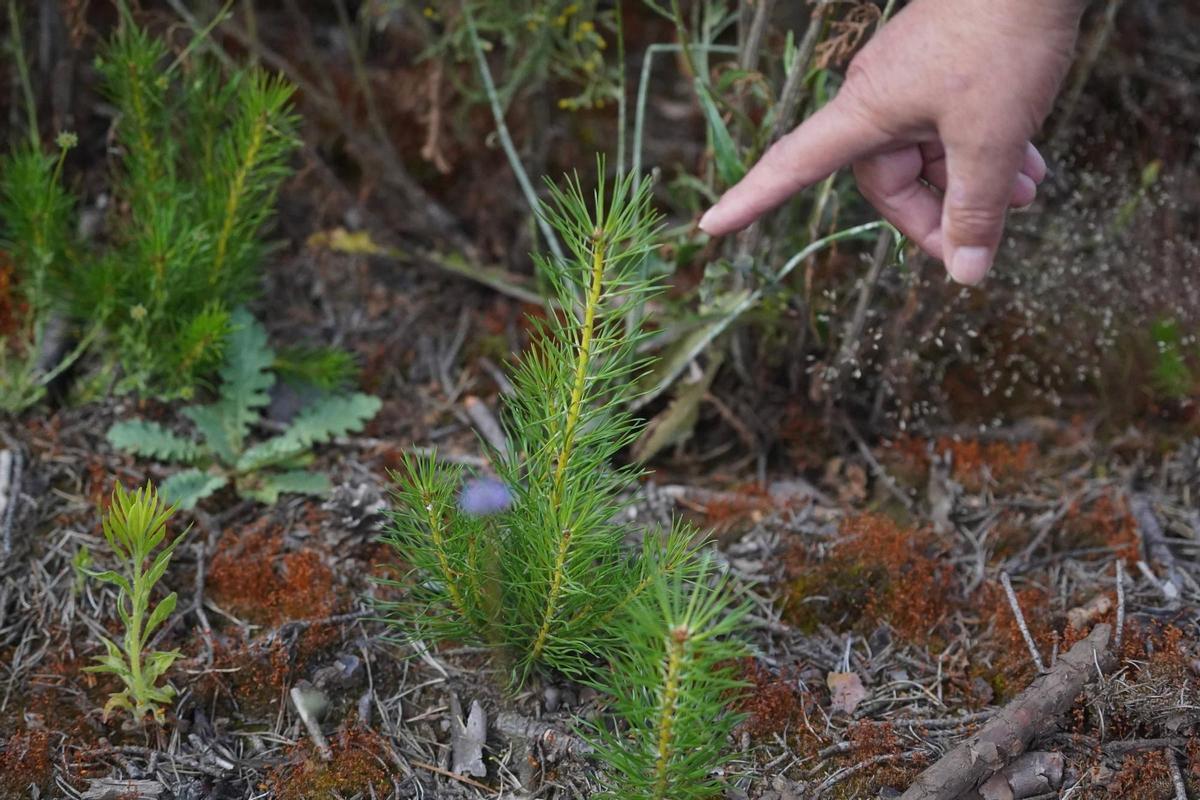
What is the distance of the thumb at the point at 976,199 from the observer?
162cm

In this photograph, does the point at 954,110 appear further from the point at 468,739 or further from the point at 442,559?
the point at 468,739

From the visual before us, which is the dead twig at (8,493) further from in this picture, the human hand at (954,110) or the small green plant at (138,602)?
the human hand at (954,110)

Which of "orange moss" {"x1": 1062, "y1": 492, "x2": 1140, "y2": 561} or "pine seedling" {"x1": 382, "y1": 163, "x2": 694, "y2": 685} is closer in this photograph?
"pine seedling" {"x1": 382, "y1": 163, "x2": 694, "y2": 685}

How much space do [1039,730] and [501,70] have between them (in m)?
2.72

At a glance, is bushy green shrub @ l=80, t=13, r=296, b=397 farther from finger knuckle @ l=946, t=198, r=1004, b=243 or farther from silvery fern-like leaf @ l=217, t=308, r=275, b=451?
finger knuckle @ l=946, t=198, r=1004, b=243

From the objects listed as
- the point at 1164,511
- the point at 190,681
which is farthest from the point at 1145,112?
the point at 190,681

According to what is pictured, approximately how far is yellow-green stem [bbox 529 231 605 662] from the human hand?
1.31 ft

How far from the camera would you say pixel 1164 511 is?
2641 mm

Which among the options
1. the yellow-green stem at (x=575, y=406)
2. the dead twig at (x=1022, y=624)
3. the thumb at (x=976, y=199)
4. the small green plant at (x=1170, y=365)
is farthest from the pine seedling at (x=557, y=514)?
the small green plant at (x=1170, y=365)

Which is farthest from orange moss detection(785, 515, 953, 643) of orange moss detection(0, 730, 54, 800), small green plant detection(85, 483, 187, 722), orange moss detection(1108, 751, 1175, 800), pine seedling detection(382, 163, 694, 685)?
orange moss detection(0, 730, 54, 800)

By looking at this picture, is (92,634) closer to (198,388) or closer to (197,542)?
(197,542)

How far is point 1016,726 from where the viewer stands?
6.15ft

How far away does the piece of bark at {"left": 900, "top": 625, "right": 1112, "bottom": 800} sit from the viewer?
1.79 meters

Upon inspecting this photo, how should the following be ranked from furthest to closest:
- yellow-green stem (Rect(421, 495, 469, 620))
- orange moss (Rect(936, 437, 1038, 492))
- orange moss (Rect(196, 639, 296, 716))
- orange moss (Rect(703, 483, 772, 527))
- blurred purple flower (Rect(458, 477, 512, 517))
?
orange moss (Rect(936, 437, 1038, 492)) < orange moss (Rect(703, 483, 772, 527)) < orange moss (Rect(196, 639, 296, 716)) < blurred purple flower (Rect(458, 477, 512, 517)) < yellow-green stem (Rect(421, 495, 469, 620))
